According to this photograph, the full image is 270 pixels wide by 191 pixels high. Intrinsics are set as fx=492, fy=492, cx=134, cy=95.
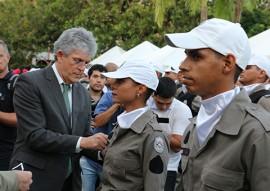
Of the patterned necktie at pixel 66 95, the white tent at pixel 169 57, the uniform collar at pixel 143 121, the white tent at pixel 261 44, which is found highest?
the patterned necktie at pixel 66 95

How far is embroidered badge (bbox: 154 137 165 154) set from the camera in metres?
3.43

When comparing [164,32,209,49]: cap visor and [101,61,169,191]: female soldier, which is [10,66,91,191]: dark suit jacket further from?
[164,32,209,49]: cap visor

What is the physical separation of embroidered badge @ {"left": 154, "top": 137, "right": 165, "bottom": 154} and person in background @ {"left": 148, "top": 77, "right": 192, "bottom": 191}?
1763 millimetres

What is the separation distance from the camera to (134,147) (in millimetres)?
3424

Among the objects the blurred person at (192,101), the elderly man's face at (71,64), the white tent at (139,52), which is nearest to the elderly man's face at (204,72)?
the elderly man's face at (71,64)

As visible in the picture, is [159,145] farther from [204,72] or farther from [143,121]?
[204,72]

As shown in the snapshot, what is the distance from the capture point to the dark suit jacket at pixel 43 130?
362 centimetres

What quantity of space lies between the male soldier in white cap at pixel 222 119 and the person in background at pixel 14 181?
1.04m

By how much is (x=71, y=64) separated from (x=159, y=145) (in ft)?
3.22

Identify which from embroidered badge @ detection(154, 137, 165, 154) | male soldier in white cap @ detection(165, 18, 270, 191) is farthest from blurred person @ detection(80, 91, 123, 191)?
male soldier in white cap @ detection(165, 18, 270, 191)

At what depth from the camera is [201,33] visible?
241cm

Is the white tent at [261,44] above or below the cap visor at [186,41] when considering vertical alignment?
below

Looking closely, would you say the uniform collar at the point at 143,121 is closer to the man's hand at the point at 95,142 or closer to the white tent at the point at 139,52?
the man's hand at the point at 95,142

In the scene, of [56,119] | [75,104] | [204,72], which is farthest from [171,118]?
[204,72]
